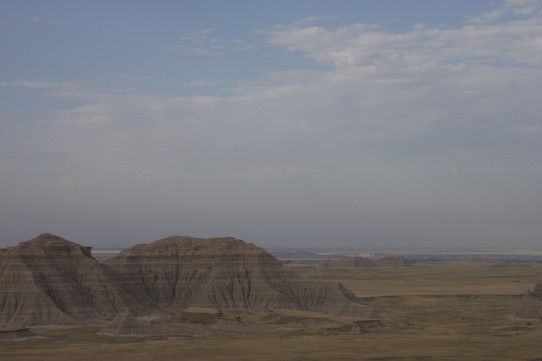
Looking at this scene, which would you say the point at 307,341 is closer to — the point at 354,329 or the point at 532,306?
the point at 354,329

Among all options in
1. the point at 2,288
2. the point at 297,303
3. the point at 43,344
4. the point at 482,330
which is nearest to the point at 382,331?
the point at 482,330

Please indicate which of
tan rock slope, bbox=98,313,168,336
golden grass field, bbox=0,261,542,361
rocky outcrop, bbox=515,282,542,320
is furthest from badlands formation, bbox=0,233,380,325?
rocky outcrop, bbox=515,282,542,320

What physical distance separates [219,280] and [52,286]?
23.9 metres

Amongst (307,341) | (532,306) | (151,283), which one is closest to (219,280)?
(151,283)

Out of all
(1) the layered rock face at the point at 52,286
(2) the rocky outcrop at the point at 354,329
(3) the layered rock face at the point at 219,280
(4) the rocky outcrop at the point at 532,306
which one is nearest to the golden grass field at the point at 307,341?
(2) the rocky outcrop at the point at 354,329

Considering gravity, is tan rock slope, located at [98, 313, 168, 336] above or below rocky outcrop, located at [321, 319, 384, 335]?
above

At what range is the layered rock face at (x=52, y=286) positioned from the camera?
90875 mm

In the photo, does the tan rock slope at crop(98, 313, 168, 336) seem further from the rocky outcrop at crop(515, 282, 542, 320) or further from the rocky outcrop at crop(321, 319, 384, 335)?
the rocky outcrop at crop(515, 282, 542, 320)

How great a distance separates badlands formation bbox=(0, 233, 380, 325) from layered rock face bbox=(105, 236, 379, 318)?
0.47 feet

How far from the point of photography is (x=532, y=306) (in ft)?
335

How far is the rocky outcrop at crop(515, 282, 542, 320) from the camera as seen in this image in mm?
101375

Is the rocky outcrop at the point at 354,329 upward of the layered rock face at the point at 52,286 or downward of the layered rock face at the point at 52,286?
downward

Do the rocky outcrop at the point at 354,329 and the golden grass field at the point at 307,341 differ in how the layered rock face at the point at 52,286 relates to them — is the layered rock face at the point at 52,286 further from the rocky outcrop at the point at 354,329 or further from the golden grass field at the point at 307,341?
the rocky outcrop at the point at 354,329

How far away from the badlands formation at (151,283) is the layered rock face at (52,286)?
116 millimetres
